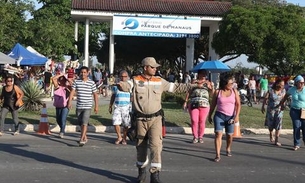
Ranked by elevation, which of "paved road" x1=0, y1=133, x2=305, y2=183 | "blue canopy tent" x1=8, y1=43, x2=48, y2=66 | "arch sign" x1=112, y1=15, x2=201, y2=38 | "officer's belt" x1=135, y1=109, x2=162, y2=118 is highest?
"arch sign" x1=112, y1=15, x2=201, y2=38

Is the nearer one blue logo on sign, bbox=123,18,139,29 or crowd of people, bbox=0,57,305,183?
crowd of people, bbox=0,57,305,183

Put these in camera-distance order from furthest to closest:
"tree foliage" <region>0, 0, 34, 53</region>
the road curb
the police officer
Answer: "tree foliage" <region>0, 0, 34, 53</region>
the road curb
the police officer

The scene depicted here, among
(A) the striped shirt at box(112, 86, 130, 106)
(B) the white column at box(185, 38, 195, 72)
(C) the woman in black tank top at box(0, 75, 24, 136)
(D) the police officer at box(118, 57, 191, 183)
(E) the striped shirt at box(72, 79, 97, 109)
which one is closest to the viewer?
(D) the police officer at box(118, 57, 191, 183)

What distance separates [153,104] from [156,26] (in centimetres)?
2984

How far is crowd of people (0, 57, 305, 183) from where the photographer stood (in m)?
7.10

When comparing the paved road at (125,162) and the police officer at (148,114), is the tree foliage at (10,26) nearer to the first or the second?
the paved road at (125,162)

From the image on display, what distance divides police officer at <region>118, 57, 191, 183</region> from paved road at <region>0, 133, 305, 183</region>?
18.4 inches

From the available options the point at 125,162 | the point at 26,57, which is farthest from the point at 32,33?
the point at 125,162

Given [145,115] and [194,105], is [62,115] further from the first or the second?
[145,115]

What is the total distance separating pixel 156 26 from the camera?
3650 centimetres

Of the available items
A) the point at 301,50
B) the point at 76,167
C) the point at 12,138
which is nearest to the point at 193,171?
the point at 76,167

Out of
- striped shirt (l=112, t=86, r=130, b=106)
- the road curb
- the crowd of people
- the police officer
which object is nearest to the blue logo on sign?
the road curb

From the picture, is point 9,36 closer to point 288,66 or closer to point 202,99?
point 288,66

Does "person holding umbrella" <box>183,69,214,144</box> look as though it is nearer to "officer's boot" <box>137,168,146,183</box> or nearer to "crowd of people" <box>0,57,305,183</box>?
"crowd of people" <box>0,57,305,183</box>
